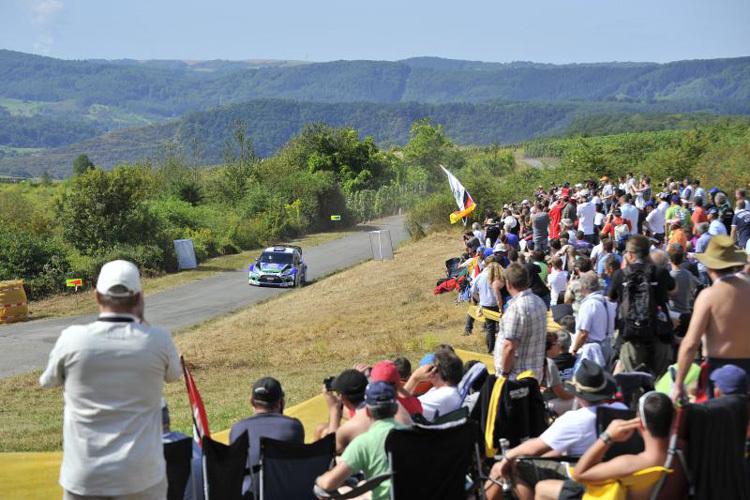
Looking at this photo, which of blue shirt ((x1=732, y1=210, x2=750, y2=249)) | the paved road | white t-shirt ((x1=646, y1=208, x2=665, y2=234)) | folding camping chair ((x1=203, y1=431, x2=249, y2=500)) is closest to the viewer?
folding camping chair ((x1=203, y1=431, x2=249, y2=500))

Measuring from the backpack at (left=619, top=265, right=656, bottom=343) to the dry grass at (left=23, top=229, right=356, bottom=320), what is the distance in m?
23.7

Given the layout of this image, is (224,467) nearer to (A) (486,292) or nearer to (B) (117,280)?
(B) (117,280)

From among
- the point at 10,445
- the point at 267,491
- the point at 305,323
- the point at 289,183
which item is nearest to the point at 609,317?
the point at 267,491

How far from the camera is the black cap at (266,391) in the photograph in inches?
253

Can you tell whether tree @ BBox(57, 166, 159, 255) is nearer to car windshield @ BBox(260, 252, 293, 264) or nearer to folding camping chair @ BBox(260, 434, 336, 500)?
car windshield @ BBox(260, 252, 293, 264)

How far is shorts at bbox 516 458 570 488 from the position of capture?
626 centimetres

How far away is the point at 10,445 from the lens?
10.9 metres

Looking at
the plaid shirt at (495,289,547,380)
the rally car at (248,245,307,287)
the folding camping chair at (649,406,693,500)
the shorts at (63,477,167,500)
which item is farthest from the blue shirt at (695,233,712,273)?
the rally car at (248,245,307,287)

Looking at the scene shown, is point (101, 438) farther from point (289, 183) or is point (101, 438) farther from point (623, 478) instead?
point (289, 183)

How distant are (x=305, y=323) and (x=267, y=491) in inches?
654

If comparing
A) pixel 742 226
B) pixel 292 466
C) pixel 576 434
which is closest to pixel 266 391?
pixel 292 466

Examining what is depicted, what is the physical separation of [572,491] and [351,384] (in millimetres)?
1794

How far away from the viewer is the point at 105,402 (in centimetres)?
434

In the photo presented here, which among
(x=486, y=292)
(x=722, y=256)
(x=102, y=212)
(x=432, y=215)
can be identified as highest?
(x=722, y=256)
